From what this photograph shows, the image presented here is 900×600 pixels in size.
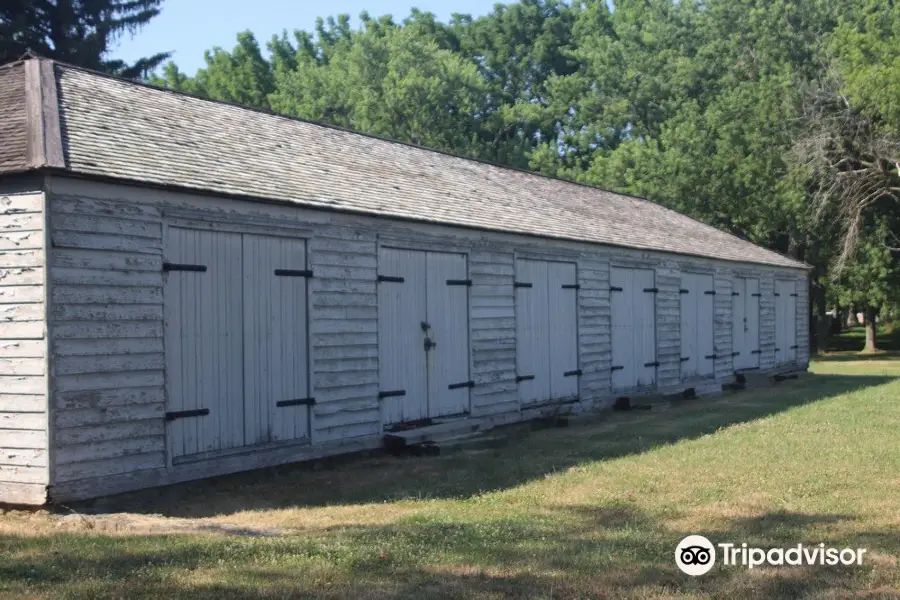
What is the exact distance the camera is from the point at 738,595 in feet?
19.5

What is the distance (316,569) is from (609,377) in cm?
1285

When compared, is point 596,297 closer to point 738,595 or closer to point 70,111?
point 70,111

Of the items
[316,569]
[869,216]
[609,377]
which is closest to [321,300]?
[316,569]

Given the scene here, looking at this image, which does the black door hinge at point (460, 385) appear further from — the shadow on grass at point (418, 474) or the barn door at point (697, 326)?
the barn door at point (697, 326)

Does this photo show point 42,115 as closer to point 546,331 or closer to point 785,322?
point 546,331

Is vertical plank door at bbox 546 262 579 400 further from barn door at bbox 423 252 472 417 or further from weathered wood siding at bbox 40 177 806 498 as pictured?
barn door at bbox 423 252 472 417

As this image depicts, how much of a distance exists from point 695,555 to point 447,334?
7.88 meters

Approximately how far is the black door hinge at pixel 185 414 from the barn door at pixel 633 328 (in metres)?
10.2


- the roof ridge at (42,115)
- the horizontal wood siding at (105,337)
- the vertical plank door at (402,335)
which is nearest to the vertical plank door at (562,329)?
the vertical plank door at (402,335)

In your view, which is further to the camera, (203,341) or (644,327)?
(644,327)

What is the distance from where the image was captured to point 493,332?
1534 cm

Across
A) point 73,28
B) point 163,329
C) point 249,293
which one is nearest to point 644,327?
point 249,293

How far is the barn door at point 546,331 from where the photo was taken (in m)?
16.1

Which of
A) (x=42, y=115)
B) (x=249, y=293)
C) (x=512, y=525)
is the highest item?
(x=42, y=115)
